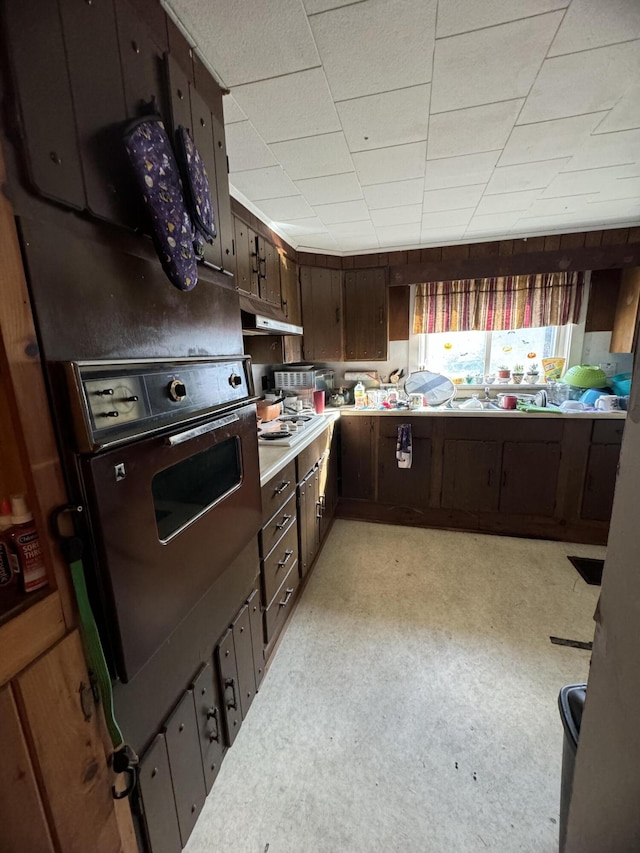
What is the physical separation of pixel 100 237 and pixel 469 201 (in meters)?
2.19

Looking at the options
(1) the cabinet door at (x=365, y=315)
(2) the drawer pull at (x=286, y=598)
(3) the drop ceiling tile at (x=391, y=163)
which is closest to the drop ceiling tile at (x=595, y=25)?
(3) the drop ceiling tile at (x=391, y=163)

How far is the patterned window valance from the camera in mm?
2873

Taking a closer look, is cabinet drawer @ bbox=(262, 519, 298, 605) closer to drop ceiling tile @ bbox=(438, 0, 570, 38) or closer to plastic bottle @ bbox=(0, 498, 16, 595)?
plastic bottle @ bbox=(0, 498, 16, 595)

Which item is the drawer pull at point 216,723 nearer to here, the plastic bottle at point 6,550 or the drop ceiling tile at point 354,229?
the plastic bottle at point 6,550

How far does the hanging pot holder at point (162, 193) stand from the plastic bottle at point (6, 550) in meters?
0.54

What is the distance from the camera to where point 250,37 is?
98cm

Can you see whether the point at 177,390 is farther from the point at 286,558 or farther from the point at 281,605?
the point at 281,605

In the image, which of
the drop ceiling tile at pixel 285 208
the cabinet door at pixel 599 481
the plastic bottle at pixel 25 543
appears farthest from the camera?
the cabinet door at pixel 599 481

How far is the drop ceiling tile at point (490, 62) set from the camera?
99 centimetres

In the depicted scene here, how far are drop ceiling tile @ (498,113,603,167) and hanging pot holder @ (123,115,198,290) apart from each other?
147cm

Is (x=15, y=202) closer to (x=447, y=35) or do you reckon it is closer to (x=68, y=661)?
(x=68, y=661)

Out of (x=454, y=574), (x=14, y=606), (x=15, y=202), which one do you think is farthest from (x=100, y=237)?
(x=454, y=574)

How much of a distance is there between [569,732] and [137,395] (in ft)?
4.07

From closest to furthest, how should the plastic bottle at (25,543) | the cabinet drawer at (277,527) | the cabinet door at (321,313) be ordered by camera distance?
the plastic bottle at (25,543)
the cabinet drawer at (277,527)
the cabinet door at (321,313)
